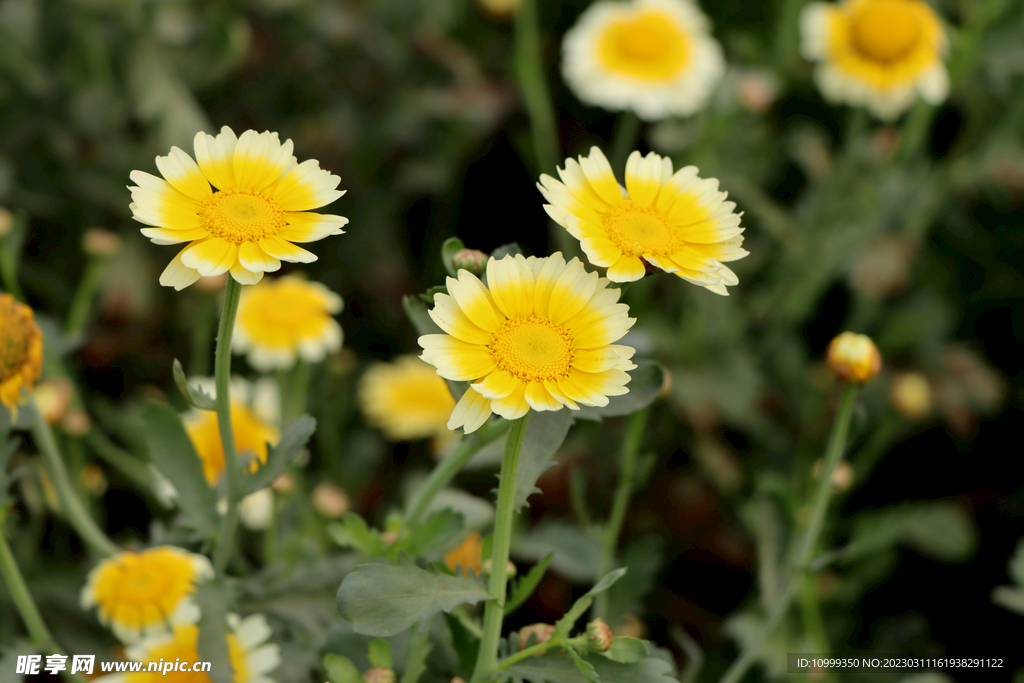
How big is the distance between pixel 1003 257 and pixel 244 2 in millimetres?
2124

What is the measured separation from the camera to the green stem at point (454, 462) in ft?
3.04

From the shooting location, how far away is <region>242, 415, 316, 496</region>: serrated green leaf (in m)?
0.92

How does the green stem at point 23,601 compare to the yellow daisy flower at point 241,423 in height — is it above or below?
below

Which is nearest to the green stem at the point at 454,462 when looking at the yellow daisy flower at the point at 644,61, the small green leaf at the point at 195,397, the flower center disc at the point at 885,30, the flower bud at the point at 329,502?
the small green leaf at the point at 195,397

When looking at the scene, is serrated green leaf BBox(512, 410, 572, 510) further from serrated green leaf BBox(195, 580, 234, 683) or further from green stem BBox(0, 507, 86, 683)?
green stem BBox(0, 507, 86, 683)

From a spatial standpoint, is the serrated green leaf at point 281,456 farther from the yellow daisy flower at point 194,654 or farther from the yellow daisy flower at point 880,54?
the yellow daisy flower at point 880,54

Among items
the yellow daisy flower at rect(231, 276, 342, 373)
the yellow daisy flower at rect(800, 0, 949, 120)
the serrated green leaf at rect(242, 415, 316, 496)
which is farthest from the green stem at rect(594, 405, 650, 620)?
the yellow daisy flower at rect(800, 0, 949, 120)

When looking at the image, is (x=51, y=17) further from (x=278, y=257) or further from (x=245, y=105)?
(x=278, y=257)

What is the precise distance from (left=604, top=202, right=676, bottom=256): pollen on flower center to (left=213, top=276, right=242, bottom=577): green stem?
35cm

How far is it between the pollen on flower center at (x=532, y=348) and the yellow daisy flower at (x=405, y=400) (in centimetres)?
112

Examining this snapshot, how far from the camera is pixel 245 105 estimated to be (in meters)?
2.25

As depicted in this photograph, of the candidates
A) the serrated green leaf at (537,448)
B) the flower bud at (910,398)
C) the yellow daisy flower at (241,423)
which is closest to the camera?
the serrated green leaf at (537,448)

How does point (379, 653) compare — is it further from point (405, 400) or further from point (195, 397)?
point (405, 400)

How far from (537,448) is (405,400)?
1107 mm
